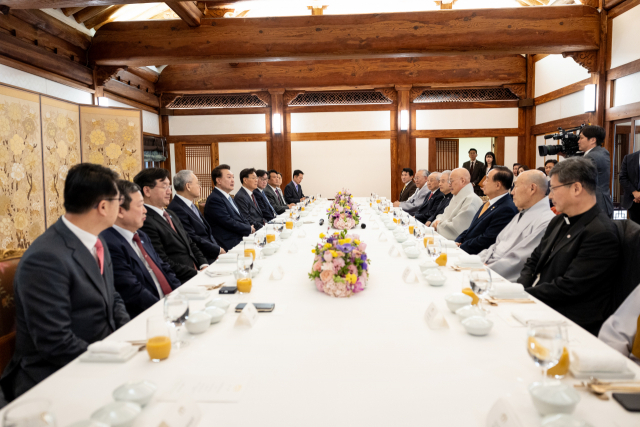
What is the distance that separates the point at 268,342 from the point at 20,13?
546 cm

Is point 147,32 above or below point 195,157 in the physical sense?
above

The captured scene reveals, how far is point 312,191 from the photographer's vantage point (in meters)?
9.52

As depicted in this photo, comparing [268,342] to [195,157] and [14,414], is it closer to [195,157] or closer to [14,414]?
[14,414]

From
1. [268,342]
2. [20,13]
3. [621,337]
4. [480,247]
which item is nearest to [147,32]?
[20,13]

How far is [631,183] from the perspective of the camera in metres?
4.85

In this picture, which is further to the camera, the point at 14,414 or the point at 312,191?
the point at 312,191

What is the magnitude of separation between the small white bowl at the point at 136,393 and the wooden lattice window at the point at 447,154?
10.1 meters

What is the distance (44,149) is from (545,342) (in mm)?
4977

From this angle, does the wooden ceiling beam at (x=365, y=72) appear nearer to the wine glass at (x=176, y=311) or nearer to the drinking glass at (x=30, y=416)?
the wine glass at (x=176, y=311)

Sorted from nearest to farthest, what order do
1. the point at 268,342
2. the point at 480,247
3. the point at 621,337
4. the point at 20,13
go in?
the point at 268,342 < the point at 621,337 < the point at 480,247 < the point at 20,13

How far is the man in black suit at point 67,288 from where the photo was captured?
4.59ft

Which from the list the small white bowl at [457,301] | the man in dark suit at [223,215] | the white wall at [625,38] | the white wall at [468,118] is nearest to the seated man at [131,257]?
the small white bowl at [457,301]

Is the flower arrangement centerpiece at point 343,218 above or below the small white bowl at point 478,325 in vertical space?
above

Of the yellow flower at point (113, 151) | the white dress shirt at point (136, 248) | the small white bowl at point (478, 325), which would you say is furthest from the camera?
the yellow flower at point (113, 151)
